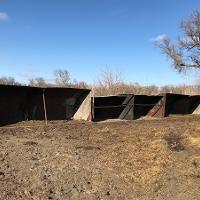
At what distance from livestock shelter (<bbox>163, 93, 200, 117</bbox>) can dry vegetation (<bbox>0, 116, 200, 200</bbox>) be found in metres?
13.5

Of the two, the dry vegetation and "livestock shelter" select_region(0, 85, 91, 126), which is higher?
"livestock shelter" select_region(0, 85, 91, 126)

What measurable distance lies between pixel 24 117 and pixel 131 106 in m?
7.46

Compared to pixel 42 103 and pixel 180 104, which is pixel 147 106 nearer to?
pixel 180 104

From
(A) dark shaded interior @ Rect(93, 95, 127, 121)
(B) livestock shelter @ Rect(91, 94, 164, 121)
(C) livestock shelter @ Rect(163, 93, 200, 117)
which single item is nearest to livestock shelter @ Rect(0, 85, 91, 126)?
(B) livestock shelter @ Rect(91, 94, 164, 121)

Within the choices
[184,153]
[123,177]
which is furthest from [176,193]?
[184,153]

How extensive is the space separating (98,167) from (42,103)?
11.9 m

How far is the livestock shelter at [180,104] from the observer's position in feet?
93.6

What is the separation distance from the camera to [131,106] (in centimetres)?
2472

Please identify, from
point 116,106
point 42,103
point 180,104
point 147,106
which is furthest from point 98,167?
point 180,104

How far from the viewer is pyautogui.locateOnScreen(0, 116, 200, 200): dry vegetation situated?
23.8 feet

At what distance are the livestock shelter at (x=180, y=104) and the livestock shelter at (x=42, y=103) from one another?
7254mm

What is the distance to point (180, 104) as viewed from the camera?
31.1 metres

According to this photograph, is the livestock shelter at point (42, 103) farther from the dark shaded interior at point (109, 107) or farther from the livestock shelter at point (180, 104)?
the livestock shelter at point (180, 104)

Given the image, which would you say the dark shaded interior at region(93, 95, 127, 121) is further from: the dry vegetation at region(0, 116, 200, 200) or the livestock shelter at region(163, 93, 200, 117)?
the dry vegetation at region(0, 116, 200, 200)
